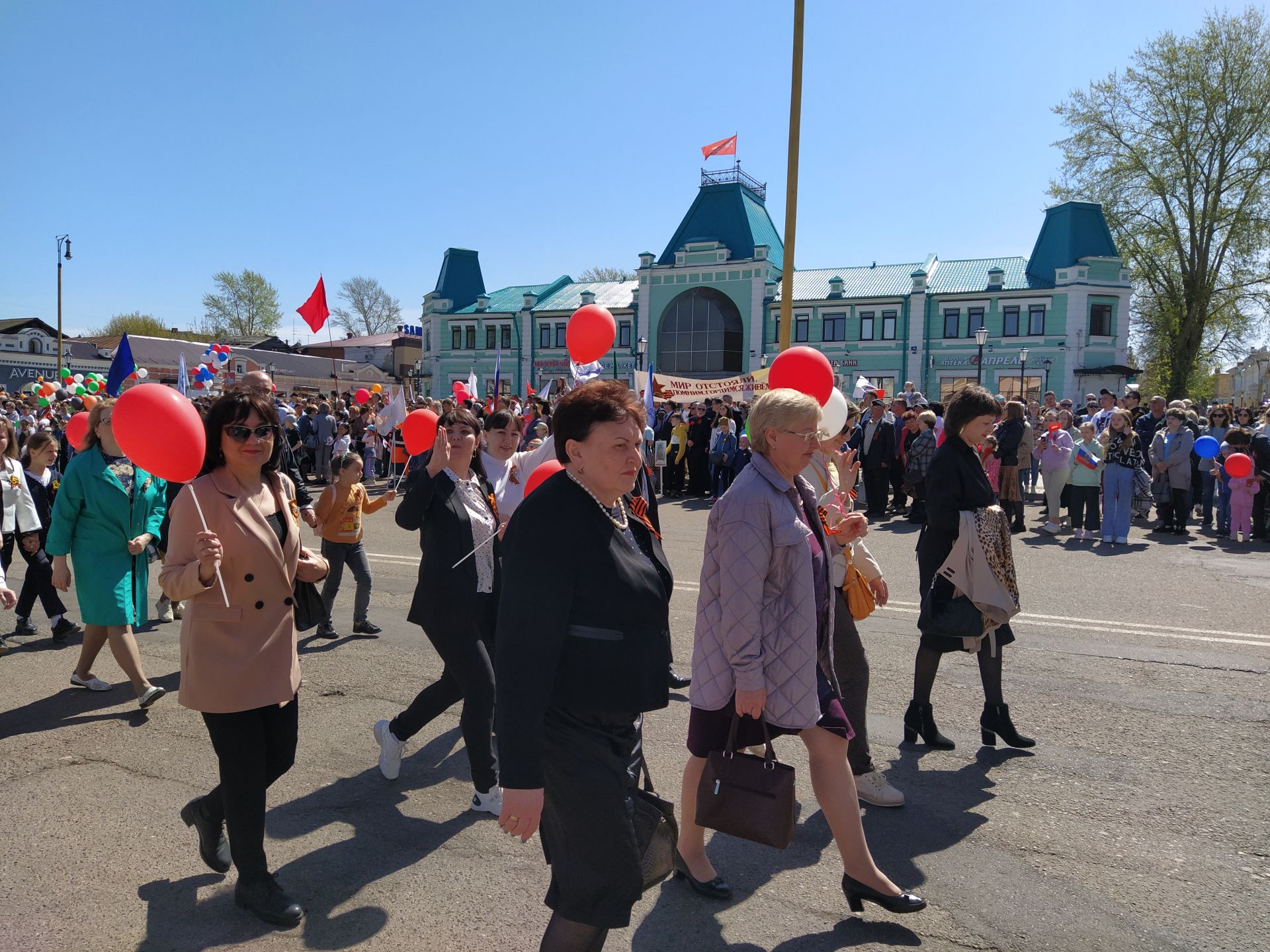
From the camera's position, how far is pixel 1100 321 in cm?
4025

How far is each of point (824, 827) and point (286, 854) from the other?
91.6 inches

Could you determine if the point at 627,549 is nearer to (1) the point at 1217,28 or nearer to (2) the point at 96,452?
(2) the point at 96,452

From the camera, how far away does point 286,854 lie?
141 inches

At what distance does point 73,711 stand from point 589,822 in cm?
458

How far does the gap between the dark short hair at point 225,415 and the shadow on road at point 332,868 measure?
1.61m

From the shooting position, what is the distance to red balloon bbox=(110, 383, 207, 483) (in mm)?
3111

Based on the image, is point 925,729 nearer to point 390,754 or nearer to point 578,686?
point 390,754

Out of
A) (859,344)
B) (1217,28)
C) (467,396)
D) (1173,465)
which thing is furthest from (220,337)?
(1173,465)

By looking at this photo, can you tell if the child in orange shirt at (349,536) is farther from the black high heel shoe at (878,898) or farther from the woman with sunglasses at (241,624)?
the black high heel shoe at (878,898)

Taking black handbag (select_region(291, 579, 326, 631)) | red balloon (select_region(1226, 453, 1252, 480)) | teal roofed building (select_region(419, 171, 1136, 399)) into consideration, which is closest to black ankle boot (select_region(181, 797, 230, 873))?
black handbag (select_region(291, 579, 326, 631))

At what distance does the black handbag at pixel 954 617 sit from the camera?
4.41 metres

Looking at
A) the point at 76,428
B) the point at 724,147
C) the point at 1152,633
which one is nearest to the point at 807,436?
the point at 1152,633

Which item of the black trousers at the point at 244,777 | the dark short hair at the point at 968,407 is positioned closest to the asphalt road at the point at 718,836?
the black trousers at the point at 244,777

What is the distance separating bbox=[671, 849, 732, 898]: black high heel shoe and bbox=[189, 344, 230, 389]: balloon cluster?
59.3 feet
